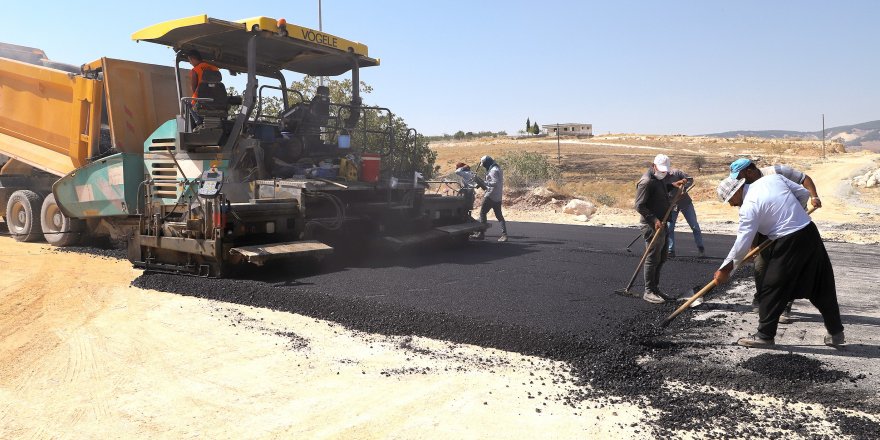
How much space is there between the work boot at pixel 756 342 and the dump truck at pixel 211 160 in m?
3.96

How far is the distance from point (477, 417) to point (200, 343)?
225cm

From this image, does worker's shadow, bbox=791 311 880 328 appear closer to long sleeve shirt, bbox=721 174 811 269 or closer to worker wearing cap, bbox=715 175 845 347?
worker wearing cap, bbox=715 175 845 347

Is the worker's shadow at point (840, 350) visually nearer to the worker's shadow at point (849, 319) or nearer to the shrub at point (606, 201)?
the worker's shadow at point (849, 319)

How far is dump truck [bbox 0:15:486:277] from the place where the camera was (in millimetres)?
6340

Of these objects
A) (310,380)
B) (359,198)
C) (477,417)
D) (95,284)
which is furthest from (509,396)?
(95,284)

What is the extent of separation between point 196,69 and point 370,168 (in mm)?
2147

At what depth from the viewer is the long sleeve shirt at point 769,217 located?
3.88 m

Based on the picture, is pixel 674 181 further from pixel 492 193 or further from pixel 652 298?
pixel 492 193

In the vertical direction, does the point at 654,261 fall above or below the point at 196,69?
below

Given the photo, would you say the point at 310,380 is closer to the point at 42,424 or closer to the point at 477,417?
the point at 477,417

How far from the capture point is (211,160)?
6.56 m

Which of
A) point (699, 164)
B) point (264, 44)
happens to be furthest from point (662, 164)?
point (699, 164)

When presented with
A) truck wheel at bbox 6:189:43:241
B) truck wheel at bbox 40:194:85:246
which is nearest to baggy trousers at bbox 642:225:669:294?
truck wheel at bbox 40:194:85:246

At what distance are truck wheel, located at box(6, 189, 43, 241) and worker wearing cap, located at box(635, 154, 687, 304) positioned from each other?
28.2ft
